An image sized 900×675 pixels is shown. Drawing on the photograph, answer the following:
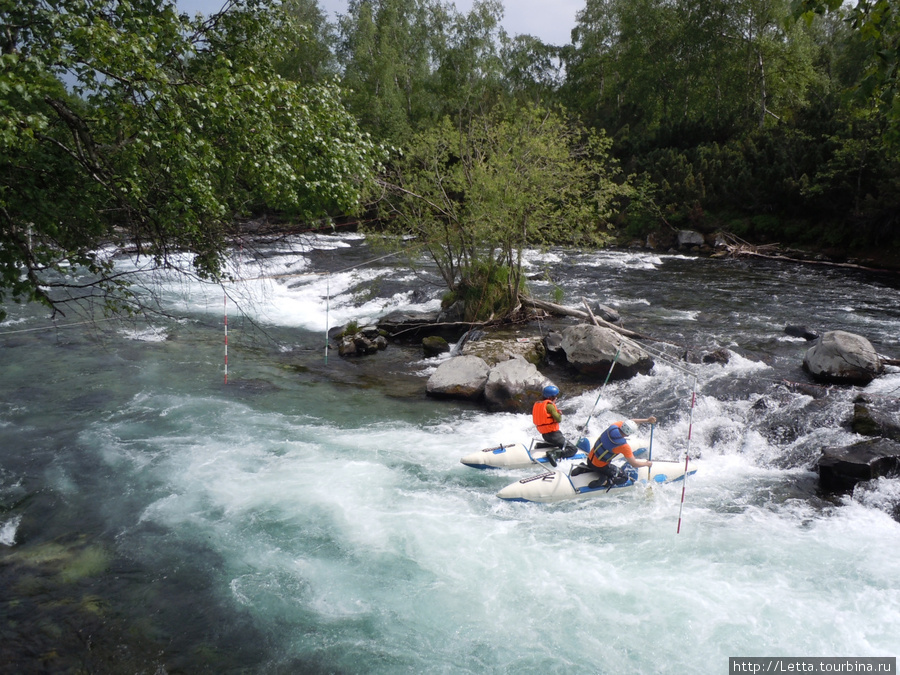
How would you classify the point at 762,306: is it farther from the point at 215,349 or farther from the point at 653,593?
the point at 215,349

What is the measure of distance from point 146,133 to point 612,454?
6023 millimetres

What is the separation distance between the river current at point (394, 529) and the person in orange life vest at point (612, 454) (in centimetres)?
28

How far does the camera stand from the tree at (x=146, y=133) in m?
4.09

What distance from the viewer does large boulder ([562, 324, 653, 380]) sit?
1111cm

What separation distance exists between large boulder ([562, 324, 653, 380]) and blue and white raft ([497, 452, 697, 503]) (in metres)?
3.41

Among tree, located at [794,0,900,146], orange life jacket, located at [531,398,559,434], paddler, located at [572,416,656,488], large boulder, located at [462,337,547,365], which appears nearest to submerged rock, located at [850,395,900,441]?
paddler, located at [572,416,656,488]

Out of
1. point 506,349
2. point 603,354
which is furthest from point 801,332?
point 506,349

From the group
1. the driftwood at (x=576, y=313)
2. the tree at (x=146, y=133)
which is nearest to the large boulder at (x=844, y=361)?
the driftwood at (x=576, y=313)

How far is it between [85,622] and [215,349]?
8.62 m

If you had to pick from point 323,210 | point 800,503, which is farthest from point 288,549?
point 800,503

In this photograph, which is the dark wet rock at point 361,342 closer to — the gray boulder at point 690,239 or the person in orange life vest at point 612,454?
the person in orange life vest at point 612,454

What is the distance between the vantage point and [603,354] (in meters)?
11.2

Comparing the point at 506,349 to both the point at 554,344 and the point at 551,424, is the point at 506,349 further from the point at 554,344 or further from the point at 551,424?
the point at 551,424

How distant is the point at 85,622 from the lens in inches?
205
